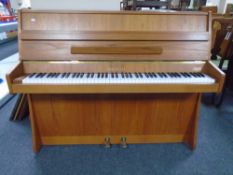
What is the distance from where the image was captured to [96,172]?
1.45 meters

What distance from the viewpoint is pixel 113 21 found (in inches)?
55.4

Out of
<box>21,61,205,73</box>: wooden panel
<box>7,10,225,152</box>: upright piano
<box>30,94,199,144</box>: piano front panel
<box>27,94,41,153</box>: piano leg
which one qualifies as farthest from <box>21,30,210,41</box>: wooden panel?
<box>27,94,41,153</box>: piano leg

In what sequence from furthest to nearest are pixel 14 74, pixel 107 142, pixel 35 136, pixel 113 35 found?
1. pixel 107 142
2. pixel 35 136
3. pixel 113 35
4. pixel 14 74

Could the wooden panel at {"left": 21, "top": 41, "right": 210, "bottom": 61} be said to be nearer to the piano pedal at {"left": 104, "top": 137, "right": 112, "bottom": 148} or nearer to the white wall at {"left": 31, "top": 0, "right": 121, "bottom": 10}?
the white wall at {"left": 31, "top": 0, "right": 121, "bottom": 10}

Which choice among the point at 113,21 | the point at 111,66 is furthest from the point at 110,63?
the point at 113,21

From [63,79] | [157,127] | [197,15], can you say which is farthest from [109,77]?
[197,15]

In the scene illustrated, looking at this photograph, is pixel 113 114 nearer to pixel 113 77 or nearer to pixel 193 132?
pixel 113 77

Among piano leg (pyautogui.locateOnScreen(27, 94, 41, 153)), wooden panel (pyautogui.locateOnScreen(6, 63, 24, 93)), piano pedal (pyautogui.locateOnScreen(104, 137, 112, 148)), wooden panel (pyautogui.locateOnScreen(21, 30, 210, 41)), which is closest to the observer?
wooden panel (pyautogui.locateOnScreen(6, 63, 24, 93))

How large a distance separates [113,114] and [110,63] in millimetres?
442

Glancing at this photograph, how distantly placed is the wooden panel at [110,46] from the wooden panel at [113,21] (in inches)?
4.2

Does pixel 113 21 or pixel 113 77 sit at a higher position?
pixel 113 21

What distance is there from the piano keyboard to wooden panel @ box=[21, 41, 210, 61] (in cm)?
13

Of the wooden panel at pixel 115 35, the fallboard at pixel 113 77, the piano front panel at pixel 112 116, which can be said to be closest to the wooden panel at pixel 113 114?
the piano front panel at pixel 112 116

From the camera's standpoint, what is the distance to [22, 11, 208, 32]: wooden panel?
4.50 feet
